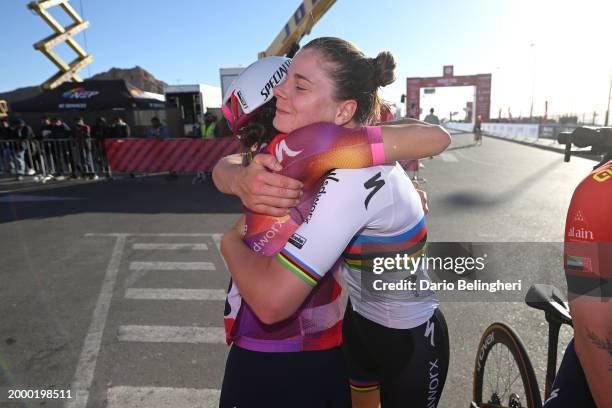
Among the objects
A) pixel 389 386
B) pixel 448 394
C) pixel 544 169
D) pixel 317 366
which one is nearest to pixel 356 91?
pixel 317 366

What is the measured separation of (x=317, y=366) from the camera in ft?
4.30

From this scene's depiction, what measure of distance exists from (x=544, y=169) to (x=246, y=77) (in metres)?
14.5

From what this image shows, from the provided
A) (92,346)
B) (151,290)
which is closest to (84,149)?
(151,290)

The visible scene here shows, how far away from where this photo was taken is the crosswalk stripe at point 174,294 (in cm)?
428

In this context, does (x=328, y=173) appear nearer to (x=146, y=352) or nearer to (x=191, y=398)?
(x=191, y=398)

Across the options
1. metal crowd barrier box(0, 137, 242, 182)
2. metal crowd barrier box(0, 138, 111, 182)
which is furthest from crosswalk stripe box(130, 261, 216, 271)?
metal crowd barrier box(0, 138, 111, 182)

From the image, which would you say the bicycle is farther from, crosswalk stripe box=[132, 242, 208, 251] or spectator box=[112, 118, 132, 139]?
spectator box=[112, 118, 132, 139]

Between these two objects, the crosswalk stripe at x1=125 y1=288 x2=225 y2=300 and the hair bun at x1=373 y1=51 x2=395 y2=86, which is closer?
the hair bun at x1=373 y1=51 x2=395 y2=86

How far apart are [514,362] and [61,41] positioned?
3502 cm

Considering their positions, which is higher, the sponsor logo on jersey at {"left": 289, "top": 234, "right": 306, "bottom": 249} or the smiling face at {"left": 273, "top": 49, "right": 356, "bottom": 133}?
the smiling face at {"left": 273, "top": 49, "right": 356, "bottom": 133}

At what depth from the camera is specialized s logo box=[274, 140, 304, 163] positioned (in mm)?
1117

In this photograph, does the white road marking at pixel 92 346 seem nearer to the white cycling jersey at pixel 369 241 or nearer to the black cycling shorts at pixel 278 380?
the black cycling shorts at pixel 278 380

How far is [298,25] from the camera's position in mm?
10969

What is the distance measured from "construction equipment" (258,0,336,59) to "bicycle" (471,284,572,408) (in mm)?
8452
